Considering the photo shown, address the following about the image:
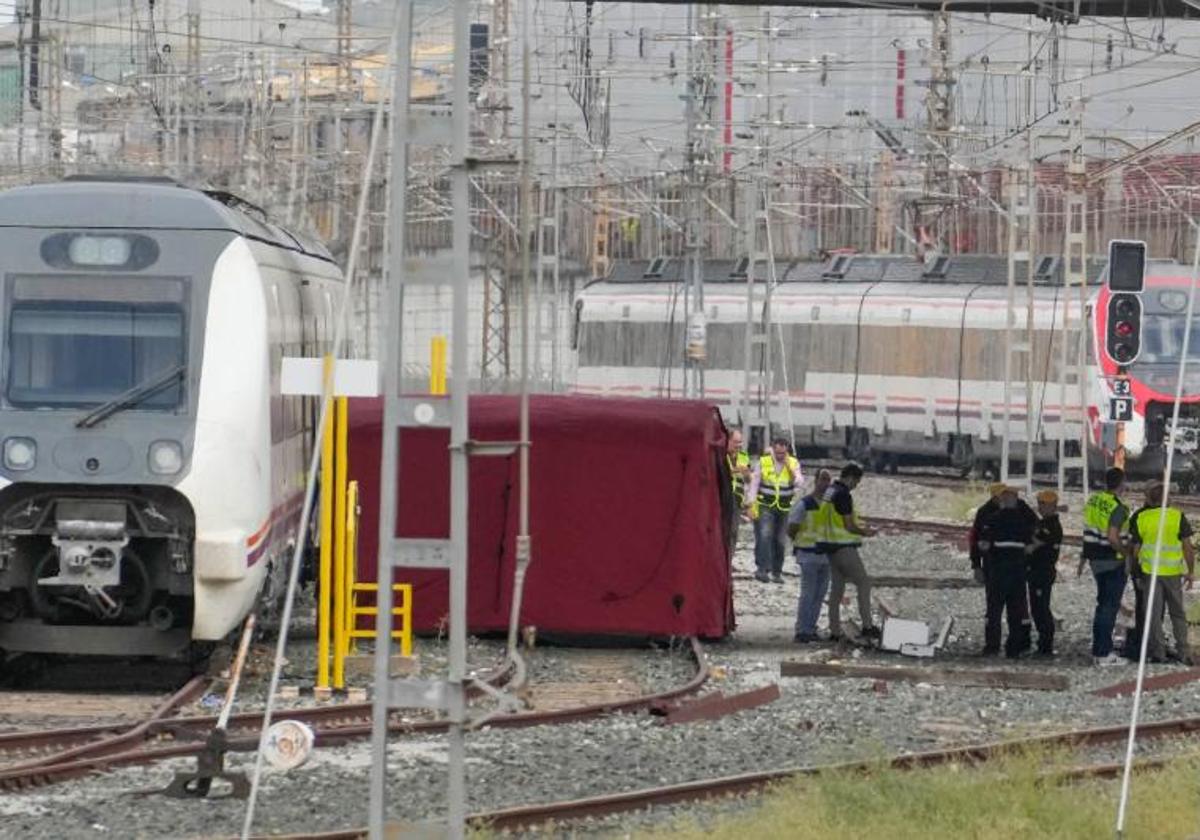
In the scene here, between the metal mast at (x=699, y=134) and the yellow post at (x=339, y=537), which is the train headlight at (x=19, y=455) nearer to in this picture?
the yellow post at (x=339, y=537)

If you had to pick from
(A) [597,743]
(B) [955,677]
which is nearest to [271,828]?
(A) [597,743]

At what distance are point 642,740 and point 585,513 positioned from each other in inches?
Result: 205

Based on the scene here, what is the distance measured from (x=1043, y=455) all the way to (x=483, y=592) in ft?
82.0

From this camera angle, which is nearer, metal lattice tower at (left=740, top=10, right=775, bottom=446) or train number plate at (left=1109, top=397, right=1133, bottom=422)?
train number plate at (left=1109, top=397, right=1133, bottom=422)

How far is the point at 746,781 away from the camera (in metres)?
12.6

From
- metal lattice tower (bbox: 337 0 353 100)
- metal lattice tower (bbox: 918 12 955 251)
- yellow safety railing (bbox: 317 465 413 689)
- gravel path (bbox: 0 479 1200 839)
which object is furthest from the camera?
metal lattice tower (bbox: 918 12 955 251)

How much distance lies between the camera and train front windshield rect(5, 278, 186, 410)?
15.7 metres

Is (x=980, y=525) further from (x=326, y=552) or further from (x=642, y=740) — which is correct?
(x=642, y=740)

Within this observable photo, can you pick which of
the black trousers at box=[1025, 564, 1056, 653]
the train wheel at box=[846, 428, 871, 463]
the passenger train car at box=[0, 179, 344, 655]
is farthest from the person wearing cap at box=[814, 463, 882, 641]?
the train wheel at box=[846, 428, 871, 463]

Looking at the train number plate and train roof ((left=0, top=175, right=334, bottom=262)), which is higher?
train roof ((left=0, top=175, right=334, bottom=262))

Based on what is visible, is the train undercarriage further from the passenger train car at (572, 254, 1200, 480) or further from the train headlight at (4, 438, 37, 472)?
the passenger train car at (572, 254, 1200, 480)

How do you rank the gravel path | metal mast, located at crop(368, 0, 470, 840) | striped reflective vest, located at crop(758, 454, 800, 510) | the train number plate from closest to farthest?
1. metal mast, located at crop(368, 0, 470, 840)
2. the gravel path
3. striped reflective vest, located at crop(758, 454, 800, 510)
4. the train number plate

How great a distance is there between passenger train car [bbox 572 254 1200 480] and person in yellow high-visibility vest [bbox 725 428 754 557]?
40.0ft

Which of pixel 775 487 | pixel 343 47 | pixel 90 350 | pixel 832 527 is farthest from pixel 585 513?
pixel 343 47
